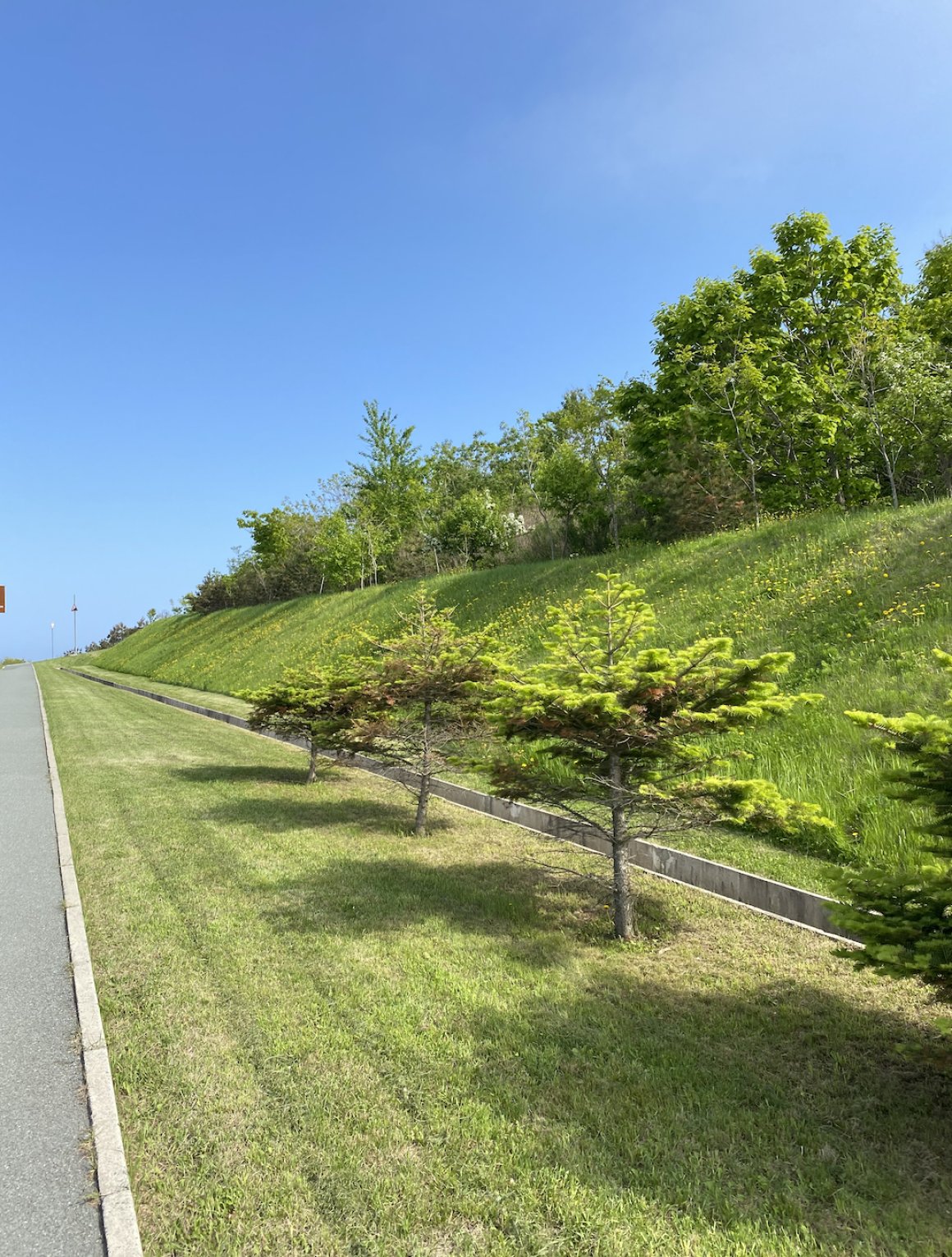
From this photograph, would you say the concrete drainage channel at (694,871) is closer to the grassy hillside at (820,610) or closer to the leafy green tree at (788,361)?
the grassy hillside at (820,610)

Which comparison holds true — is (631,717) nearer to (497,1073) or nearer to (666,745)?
(666,745)

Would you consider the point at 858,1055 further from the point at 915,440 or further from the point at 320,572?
the point at 320,572

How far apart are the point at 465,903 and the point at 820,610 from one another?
898 centimetres

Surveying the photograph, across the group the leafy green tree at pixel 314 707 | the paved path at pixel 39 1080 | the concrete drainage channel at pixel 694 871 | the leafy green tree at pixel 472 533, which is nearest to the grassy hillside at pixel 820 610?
the concrete drainage channel at pixel 694 871

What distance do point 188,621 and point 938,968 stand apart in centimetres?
5430

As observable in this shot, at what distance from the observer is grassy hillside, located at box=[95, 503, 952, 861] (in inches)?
328

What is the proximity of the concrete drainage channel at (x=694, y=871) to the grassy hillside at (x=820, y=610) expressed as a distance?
110cm

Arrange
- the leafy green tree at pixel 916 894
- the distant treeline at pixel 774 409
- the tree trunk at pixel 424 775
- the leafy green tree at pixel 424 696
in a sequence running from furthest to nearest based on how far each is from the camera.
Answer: the distant treeline at pixel 774 409 < the tree trunk at pixel 424 775 < the leafy green tree at pixel 424 696 < the leafy green tree at pixel 916 894

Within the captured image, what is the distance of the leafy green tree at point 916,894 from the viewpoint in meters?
3.44

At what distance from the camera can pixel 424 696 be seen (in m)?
9.79

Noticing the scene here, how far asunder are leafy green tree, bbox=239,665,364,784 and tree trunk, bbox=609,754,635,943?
15.1 feet

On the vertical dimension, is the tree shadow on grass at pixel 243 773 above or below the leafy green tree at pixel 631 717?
below

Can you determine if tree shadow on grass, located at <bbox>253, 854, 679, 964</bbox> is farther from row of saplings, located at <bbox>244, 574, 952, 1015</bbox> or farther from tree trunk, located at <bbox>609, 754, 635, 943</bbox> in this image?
row of saplings, located at <bbox>244, 574, 952, 1015</bbox>

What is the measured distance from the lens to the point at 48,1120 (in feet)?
12.6
